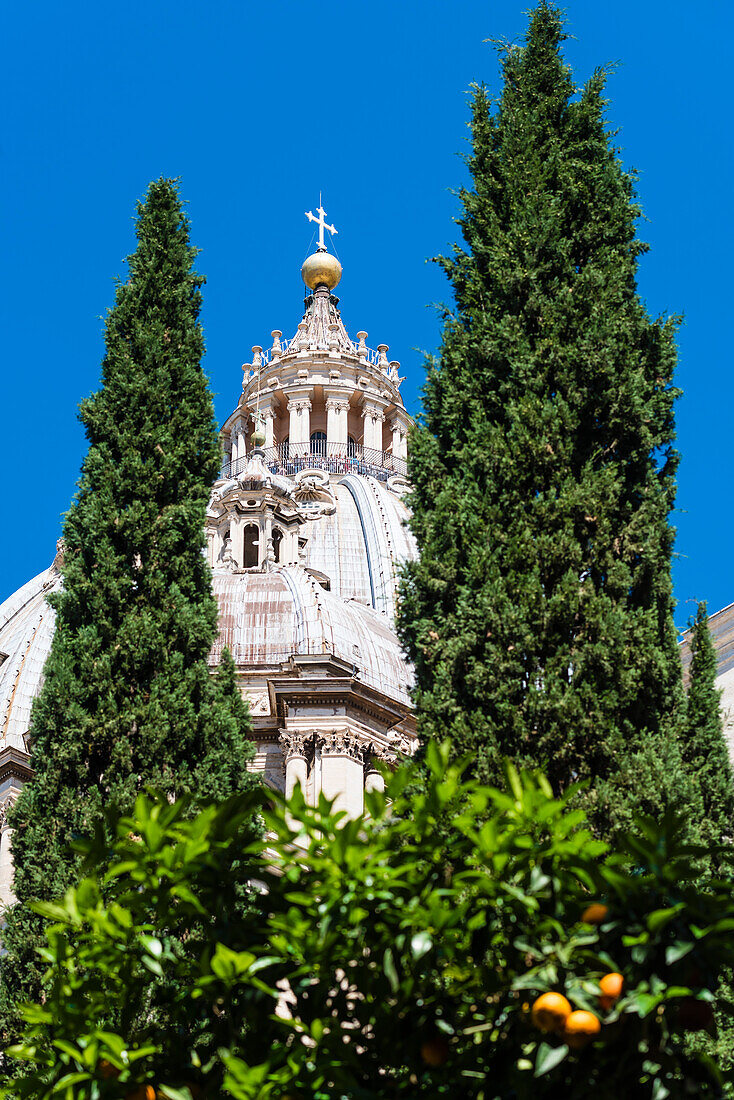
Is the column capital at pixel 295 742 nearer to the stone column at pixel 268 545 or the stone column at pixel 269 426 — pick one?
the stone column at pixel 268 545

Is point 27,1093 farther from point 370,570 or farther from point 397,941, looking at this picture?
point 370,570

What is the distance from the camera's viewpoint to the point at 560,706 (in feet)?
39.5

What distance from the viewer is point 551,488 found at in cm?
1332

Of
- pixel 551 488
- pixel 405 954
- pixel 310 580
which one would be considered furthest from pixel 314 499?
pixel 405 954

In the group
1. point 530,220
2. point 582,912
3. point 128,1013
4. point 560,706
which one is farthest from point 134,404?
point 582,912

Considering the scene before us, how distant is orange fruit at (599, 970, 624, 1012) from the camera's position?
23.7 feet

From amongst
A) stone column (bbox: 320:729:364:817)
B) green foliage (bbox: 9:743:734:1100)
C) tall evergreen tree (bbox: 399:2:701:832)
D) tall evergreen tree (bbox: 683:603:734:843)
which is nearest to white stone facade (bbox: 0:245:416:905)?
stone column (bbox: 320:729:364:817)

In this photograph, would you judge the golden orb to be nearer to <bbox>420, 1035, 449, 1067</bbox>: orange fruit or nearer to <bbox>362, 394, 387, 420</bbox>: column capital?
<bbox>362, 394, 387, 420</bbox>: column capital

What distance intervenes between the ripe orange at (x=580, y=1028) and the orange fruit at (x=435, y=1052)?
0.77m

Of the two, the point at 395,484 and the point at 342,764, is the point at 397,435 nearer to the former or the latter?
the point at 395,484

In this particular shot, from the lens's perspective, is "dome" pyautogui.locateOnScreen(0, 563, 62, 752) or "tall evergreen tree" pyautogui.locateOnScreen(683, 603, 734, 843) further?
"dome" pyautogui.locateOnScreen(0, 563, 62, 752)

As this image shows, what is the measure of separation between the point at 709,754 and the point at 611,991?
7.35 m

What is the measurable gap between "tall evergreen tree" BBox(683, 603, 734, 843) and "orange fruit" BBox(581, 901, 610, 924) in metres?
5.94

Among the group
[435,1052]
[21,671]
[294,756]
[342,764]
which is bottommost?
[435,1052]
